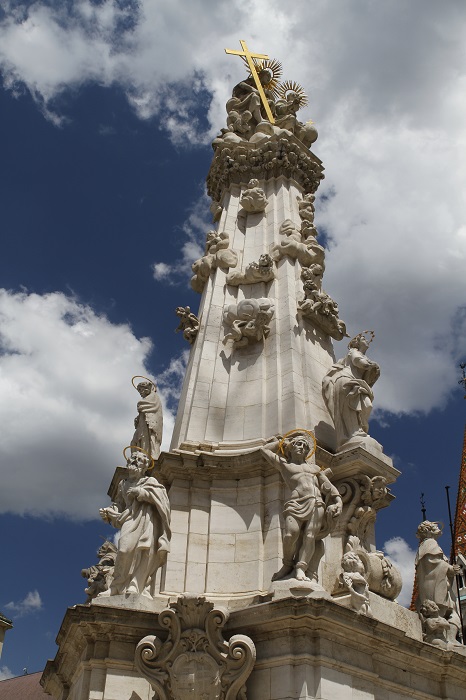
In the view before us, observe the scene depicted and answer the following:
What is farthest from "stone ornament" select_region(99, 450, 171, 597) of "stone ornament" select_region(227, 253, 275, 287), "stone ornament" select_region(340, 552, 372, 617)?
"stone ornament" select_region(227, 253, 275, 287)

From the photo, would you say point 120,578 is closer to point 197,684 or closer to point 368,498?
point 197,684

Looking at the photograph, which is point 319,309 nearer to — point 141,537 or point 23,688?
point 141,537

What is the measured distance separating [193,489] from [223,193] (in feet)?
30.8

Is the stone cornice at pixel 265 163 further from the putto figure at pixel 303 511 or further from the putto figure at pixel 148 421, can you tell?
the putto figure at pixel 303 511

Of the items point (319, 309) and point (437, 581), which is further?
point (319, 309)

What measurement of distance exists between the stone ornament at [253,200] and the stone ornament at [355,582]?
9393 millimetres

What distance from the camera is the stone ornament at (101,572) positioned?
12.6 m

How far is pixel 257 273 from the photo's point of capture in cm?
1573

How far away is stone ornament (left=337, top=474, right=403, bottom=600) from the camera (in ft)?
39.8

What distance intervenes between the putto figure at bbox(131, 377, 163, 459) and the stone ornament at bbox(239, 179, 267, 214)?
605 centimetres

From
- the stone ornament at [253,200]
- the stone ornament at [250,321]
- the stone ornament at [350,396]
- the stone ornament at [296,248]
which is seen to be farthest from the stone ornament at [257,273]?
the stone ornament at [350,396]

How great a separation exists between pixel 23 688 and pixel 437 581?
88.8 feet

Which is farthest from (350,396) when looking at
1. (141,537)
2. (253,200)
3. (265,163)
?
(265,163)

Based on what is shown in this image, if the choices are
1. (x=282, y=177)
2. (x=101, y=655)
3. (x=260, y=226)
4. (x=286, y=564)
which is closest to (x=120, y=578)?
(x=101, y=655)
